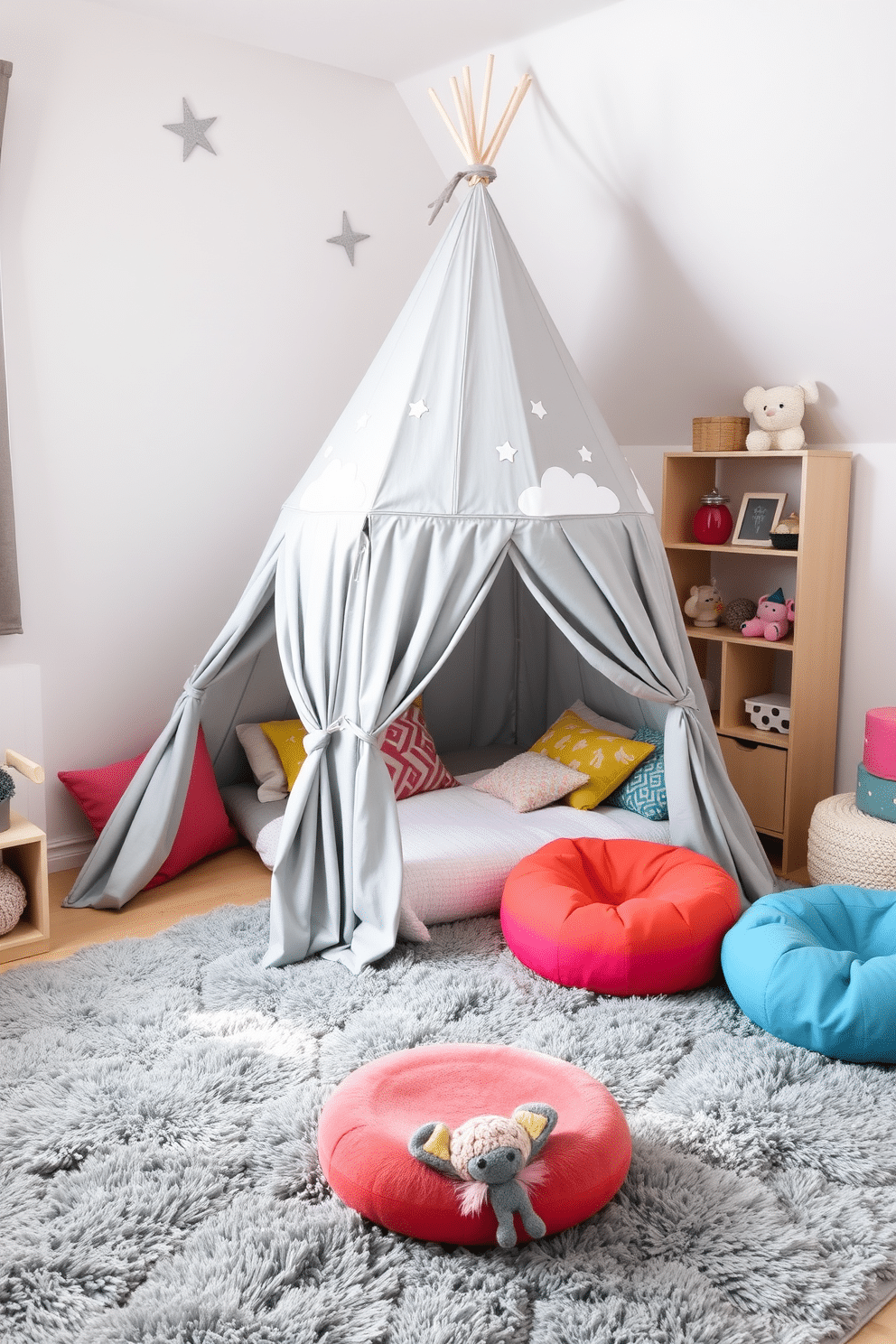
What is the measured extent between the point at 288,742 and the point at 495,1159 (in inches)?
80.9

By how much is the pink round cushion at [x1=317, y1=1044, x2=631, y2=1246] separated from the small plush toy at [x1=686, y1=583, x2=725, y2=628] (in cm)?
206

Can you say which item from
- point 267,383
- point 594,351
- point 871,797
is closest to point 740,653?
point 871,797

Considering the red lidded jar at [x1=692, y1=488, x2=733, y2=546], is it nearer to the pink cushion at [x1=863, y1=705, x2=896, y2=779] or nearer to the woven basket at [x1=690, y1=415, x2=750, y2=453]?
the woven basket at [x1=690, y1=415, x2=750, y2=453]

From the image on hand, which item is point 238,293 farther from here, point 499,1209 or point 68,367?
point 499,1209

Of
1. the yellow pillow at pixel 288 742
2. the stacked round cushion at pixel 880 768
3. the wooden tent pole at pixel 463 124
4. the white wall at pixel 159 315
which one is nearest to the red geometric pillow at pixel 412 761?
the yellow pillow at pixel 288 742

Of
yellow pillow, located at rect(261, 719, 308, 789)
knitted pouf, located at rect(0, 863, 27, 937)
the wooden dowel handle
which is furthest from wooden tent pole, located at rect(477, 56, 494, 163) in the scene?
knitted pouf, located at rect(0, 863, 27, 937)

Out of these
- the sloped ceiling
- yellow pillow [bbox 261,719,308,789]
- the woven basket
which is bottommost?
yellow pillow [bbox 261,719,308,789]

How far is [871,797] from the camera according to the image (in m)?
3.19

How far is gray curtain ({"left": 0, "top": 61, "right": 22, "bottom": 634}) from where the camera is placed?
323 centimetres

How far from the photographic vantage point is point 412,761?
3.63 meters

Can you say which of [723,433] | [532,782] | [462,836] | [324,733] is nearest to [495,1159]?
[324,733]

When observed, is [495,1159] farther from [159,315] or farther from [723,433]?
[159,315]

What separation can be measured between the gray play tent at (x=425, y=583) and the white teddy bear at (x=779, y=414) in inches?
22.7

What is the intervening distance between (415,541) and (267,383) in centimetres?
122
